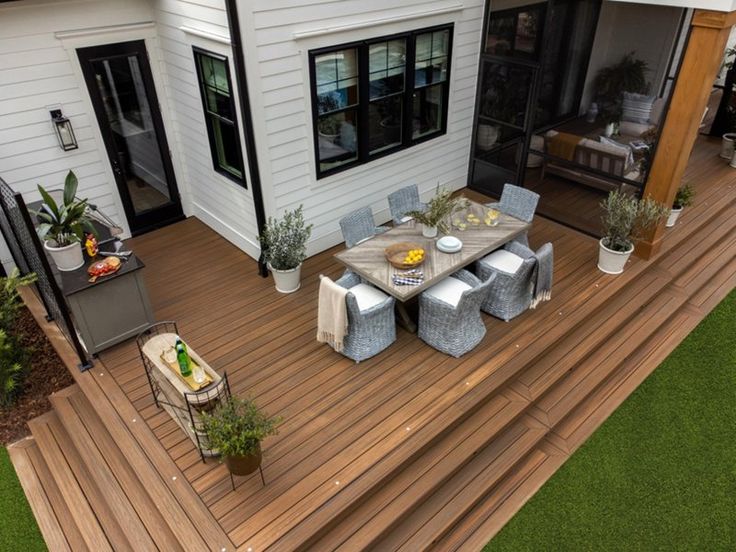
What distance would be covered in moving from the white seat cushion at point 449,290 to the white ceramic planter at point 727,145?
651 cm

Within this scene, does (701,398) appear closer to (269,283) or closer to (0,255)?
(269,283)

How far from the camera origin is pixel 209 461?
14.1ft

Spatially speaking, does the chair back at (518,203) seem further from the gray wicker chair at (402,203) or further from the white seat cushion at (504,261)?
the gray wicker chair at (402,203)

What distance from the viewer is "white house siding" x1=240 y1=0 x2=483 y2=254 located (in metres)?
5.24

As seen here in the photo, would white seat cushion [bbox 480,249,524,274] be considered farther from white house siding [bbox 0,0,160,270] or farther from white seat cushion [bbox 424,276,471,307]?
white house siding [bbox 0,0,160,270]

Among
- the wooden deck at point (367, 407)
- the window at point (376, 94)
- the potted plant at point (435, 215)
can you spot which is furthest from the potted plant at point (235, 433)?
the window at point (376, 94)

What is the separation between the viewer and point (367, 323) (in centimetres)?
499

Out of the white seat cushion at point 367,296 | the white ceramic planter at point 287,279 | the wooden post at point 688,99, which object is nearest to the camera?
the white seat cushion at point 367,296

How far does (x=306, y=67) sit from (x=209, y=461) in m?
3.86

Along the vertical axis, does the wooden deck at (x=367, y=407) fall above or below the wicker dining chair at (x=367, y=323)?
below

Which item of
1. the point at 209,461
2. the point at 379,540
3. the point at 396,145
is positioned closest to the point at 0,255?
the point at 209,461

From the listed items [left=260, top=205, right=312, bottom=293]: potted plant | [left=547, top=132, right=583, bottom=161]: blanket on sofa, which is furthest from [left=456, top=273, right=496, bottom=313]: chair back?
[left=547, top=132, right=583, bottom=161]: blanket on sofa

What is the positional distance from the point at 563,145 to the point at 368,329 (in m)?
4.02

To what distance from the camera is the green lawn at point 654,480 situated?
4.39 metres
